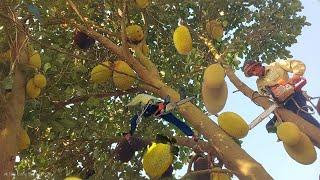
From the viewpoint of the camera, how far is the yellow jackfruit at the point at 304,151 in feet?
11.7

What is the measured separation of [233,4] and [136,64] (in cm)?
173

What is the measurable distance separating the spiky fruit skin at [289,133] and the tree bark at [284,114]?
158mm

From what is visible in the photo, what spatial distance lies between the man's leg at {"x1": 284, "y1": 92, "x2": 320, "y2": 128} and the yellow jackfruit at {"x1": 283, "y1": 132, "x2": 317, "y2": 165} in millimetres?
423

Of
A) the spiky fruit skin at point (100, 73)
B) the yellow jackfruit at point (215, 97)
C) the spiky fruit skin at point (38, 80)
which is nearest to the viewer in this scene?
the spiky fruit skin at point (38, 80)

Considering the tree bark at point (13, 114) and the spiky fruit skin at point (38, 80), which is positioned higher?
the spiky fruit skin at point (38, 80)

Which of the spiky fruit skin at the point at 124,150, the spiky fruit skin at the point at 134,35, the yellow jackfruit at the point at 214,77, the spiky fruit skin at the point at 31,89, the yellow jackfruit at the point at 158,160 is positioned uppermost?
the spiky fruit skin at the point at 134,35

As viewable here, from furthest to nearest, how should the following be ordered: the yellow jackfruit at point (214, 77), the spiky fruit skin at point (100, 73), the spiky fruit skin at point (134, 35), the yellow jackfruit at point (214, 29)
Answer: the yellow jackfruit at point (214, 29) < the spiky fruit skin at point (134, 35) < the spiky fruit skin at point (100, 73) < the yellow jackfruit at point (214, 77)

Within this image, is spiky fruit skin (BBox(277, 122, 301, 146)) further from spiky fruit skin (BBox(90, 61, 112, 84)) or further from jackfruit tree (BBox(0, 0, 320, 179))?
spiky fruit skin (BBox(90, 61, 112, 84))

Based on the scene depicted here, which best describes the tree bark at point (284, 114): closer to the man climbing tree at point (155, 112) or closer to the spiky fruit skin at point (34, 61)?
the man climbing tree at point (155, 112)

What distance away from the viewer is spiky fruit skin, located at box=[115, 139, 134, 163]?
3.61 metres

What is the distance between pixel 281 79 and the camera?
173 inches

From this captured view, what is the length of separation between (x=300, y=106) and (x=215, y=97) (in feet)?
2.58

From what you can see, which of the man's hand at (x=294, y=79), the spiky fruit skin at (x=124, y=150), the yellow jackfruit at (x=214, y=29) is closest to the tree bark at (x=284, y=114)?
the man's hand at (x=294, y=79)

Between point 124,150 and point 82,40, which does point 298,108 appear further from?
point 82,40
